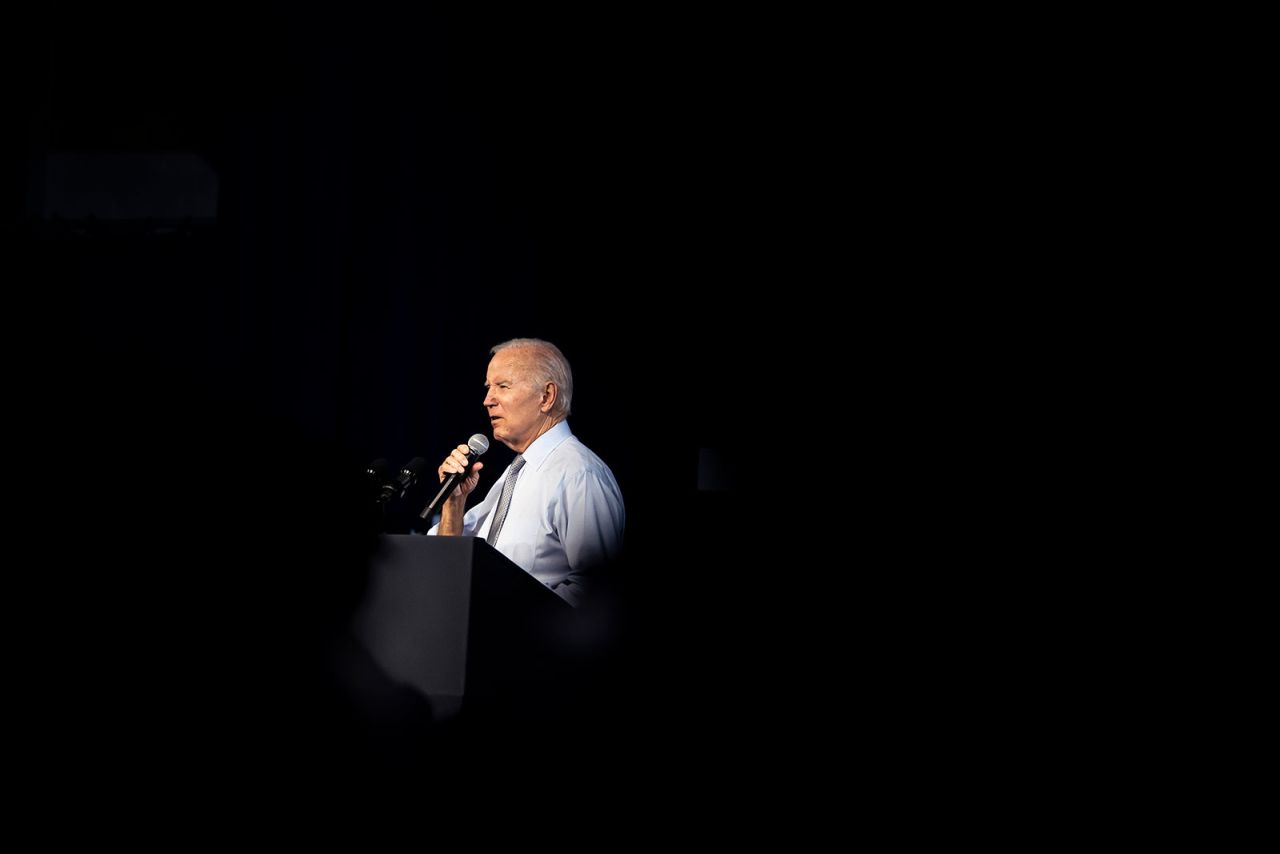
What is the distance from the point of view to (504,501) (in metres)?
2.82

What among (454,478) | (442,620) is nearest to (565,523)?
(454,478)

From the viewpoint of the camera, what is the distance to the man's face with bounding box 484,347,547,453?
118 inches

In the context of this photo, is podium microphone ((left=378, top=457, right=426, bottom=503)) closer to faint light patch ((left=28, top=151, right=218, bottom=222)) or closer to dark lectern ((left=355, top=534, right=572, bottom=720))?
dark lectern ((left=355, top=534, right=572, bottom=720))

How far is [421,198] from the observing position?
411cm

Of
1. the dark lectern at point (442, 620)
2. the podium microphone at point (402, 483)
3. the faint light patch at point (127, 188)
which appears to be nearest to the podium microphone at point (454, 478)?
the podium microphone at point (402, 483)

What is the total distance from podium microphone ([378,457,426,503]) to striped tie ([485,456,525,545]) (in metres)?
0.24

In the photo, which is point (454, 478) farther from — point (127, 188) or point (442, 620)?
point (127, 188)

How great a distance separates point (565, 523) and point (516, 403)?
0.54 m

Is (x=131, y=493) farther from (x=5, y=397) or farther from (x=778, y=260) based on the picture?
(x=778, y=260)

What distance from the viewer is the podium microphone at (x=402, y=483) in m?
2.13

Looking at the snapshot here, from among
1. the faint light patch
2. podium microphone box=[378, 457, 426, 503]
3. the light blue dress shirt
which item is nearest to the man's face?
the light blue dress shirt

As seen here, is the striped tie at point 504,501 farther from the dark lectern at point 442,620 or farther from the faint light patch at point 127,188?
the faint light patch at point 127,188

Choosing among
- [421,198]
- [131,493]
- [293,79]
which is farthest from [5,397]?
[293,79]

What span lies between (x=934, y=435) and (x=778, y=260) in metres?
0.79
